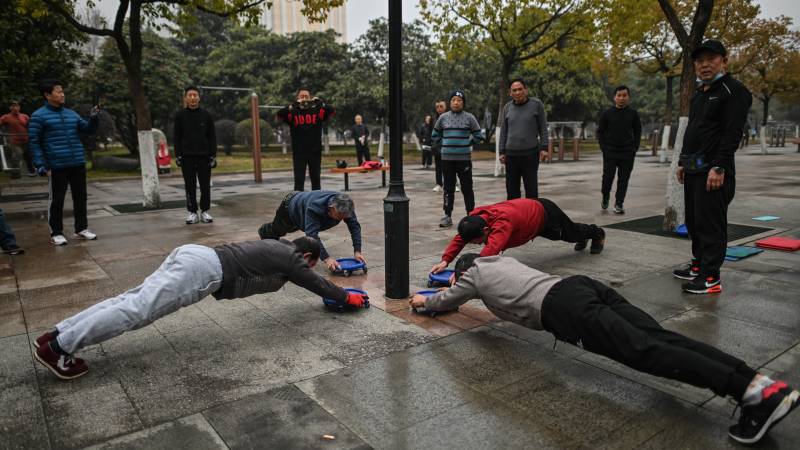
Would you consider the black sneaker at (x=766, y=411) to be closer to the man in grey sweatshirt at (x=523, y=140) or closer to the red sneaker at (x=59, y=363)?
the red sneaker at (x=59, y=363)

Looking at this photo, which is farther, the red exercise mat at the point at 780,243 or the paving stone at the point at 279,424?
the red exercise mat at the point at 780,243

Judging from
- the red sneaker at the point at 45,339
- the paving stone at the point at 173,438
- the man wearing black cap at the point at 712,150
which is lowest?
the paving stone at the point at 173,438

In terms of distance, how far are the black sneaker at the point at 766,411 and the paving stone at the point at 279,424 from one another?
1.70m

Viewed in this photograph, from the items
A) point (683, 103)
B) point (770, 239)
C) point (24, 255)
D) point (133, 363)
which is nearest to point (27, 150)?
point (24, 255)

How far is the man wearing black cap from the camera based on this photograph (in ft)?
14.6

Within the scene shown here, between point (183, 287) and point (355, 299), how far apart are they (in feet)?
4.44

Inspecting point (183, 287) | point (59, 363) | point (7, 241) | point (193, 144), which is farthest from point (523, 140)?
point (7, 241)

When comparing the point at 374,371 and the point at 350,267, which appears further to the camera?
the point at 350,267

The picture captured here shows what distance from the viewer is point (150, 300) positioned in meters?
3.22

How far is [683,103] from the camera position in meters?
7.13

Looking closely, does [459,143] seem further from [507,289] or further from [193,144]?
[507,289]

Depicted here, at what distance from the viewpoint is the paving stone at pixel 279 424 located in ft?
8.38

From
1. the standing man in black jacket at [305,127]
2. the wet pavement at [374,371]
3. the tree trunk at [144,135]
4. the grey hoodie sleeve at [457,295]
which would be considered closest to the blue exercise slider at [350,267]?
the wet pavement at [374,371]

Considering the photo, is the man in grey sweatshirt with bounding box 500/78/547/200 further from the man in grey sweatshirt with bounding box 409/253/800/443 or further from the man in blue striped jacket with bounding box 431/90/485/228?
the man in grey sweatshirt with bounding box 409/253/800/443
